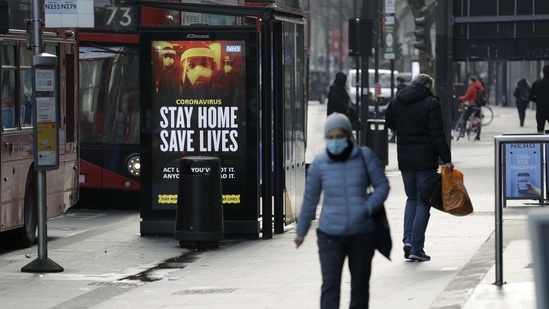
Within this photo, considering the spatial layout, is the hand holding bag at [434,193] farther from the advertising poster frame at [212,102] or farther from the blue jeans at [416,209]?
the advertising poster frame at [212,102]

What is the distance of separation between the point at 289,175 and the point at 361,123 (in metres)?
13.4

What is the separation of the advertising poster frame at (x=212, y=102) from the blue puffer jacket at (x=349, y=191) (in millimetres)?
7273

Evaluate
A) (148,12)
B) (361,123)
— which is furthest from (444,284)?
(361,123)

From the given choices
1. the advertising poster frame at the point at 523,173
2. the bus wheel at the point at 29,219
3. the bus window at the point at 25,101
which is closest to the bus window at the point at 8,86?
the bus window at the point at 25,101

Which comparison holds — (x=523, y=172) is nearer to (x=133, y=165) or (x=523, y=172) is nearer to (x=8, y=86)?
(x=133, y=165)

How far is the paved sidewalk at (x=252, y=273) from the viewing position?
11.0m

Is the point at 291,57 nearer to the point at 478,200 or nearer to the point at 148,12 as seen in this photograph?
the point at 148,12

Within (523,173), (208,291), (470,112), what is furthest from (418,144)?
(470,112)

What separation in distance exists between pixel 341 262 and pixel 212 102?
7.44 meters

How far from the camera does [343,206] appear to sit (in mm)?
8492

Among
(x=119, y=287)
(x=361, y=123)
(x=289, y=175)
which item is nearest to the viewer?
(x=119, y=287)

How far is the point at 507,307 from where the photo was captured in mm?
9883

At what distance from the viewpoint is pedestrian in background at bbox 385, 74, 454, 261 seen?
12844 mm

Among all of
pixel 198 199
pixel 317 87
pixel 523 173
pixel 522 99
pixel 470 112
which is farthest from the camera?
pixel 317 87
